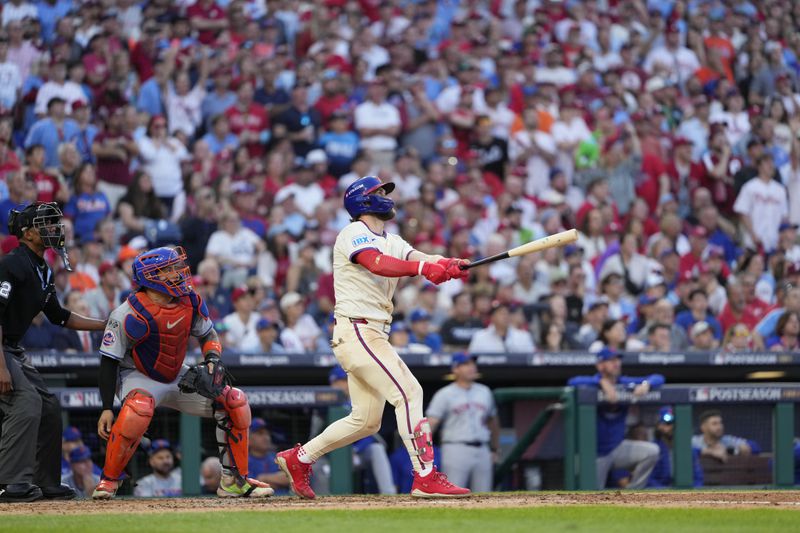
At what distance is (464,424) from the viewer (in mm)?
10703

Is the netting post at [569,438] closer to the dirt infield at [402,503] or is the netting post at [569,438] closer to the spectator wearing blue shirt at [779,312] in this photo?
the dirt infield at [402,503]

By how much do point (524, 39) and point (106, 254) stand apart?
7.38 meters

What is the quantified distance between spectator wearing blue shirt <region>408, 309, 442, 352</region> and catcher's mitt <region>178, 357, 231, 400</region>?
4.62 meters

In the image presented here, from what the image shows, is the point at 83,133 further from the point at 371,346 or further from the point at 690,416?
the point at 371,346

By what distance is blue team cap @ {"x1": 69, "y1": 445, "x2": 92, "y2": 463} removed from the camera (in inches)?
382

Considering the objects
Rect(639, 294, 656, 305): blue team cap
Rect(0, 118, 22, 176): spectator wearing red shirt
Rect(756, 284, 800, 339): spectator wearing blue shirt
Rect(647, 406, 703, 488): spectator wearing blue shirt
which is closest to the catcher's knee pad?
Rect(647, 406, 703, 488): spectator wearing blue shirt

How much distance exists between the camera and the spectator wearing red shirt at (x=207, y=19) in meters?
16.1

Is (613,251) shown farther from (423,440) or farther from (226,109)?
(423,440)

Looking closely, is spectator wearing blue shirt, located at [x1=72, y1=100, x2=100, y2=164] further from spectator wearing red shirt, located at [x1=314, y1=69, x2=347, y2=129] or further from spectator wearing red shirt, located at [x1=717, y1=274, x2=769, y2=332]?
spectator wearing red shirt, located at [x1=717, y1=274, x2=769, y2=332]

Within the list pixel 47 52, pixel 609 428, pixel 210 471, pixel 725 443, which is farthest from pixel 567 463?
pixel 47 52

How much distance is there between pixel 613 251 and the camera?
1449 centimetres

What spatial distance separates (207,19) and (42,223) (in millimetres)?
8823

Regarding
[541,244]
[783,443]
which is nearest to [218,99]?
[783,443]

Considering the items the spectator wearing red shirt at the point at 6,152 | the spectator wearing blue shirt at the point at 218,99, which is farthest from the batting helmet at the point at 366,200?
the spectator wearing blue shirt at the point at 218,99
